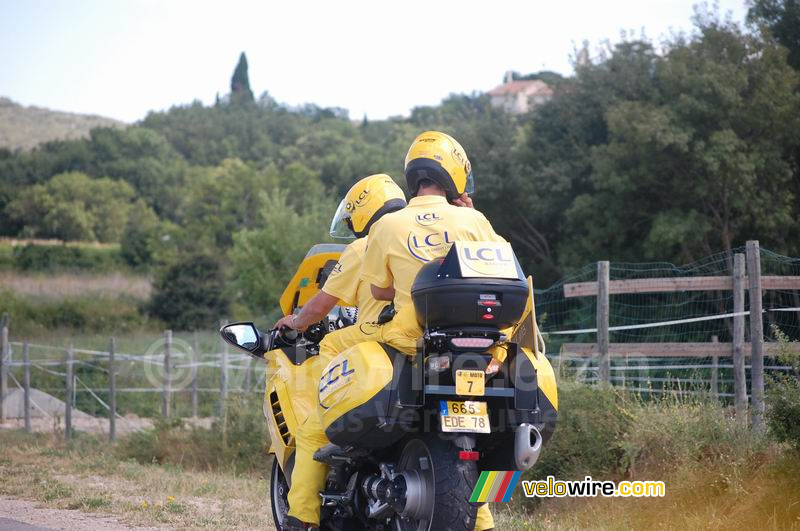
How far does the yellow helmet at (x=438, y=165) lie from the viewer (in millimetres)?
5484

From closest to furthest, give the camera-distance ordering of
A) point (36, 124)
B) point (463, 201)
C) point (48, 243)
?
point (463, 201)
point (48, 243)
point (36, 124)

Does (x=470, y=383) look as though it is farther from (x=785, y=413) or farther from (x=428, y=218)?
(x=785, y=413)

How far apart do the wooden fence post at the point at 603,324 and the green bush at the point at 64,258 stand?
5344cm

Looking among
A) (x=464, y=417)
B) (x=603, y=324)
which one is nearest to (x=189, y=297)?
(x=603, y=324)

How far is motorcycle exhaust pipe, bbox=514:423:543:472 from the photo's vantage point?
15.7 feet

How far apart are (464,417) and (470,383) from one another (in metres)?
0.16

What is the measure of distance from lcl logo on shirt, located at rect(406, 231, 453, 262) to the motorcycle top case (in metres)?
0.24

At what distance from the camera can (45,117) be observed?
5891 inches

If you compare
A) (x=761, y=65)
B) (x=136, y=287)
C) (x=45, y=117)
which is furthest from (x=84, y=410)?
(x=45, y=117)

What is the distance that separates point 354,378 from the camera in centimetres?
488

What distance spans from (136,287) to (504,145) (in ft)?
88.3

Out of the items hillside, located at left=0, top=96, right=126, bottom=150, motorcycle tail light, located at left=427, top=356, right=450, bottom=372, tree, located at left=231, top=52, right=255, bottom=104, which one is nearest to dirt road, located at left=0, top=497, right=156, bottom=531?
motorcycle tail light, located at left=427, top=356, right=450, bottom=372

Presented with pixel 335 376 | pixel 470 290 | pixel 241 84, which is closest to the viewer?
pixel 470 290

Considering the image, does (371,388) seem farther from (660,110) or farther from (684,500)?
(660,110)
